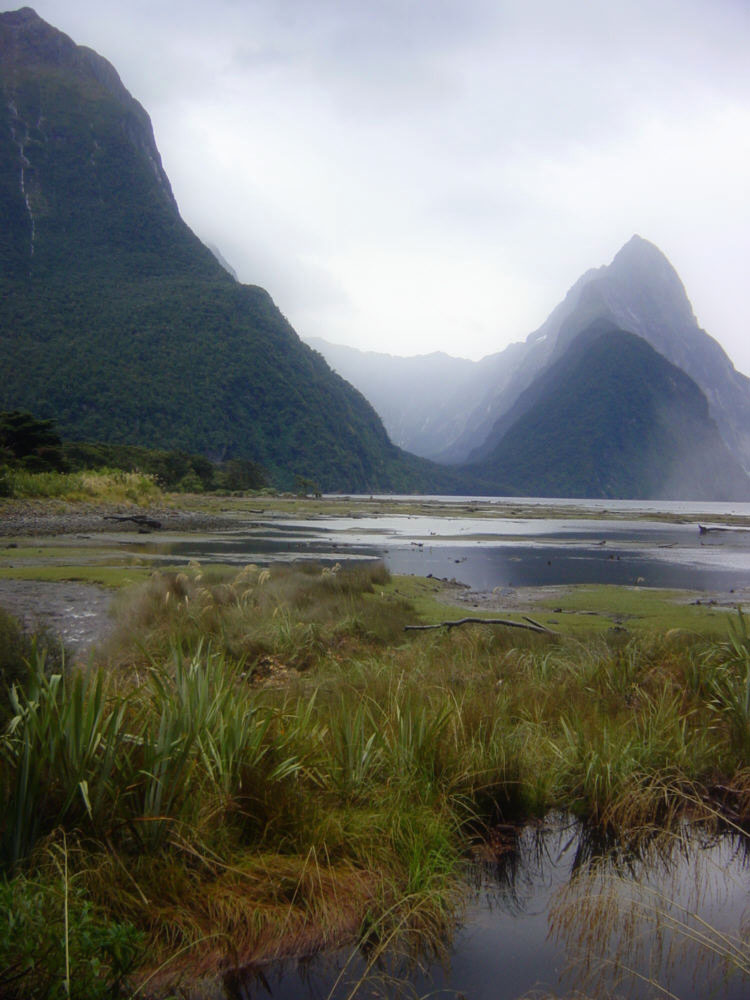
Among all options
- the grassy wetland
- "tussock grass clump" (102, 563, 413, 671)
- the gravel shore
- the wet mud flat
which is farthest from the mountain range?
the grassy wetland

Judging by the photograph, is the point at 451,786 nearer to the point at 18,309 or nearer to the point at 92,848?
the point at 92,848

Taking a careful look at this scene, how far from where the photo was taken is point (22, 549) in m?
21.1

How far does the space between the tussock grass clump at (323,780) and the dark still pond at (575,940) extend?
154 millimetres

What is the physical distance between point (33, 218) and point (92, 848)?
13591 cm

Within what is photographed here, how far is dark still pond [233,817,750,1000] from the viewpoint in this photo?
2750 mm

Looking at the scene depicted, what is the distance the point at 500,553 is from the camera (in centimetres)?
2792

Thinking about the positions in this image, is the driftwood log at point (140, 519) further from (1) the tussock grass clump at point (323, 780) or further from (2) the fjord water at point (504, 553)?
(1) the tussock grass clump at point (323, 780)

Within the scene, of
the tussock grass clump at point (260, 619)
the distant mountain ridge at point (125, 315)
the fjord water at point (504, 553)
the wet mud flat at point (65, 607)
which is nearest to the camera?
the tussock grass clump at point (260, 619)

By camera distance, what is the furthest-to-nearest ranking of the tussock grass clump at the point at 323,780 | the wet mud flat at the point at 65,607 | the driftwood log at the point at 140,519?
the driftwood log at the point at 140,519, the wet mud flat at the point at 65,607, the tussock grass clump at the point at 323,780

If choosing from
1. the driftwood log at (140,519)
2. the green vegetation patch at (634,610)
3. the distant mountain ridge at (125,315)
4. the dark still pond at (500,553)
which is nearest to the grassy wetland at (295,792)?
the green vegetation patch at (634,610)

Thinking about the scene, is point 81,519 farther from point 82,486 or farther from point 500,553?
point 500,553

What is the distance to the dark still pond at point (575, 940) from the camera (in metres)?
2.75

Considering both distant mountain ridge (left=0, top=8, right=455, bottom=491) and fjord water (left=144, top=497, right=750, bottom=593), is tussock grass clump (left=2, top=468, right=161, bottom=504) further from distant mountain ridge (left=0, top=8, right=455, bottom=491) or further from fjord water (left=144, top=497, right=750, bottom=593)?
distant mountain ridge (left=0, top=8, right=455, bottom=491)

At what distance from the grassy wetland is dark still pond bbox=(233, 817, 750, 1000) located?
3.9 inches
